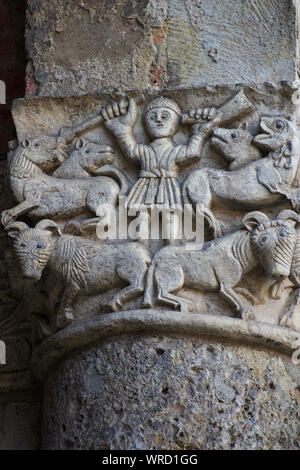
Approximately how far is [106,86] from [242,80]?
1.44 feet

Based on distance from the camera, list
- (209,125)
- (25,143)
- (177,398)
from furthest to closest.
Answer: (25,143)
(209,125)
(177,398)

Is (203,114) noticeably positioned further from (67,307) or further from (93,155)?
(67,307)

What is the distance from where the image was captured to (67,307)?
2.90 m

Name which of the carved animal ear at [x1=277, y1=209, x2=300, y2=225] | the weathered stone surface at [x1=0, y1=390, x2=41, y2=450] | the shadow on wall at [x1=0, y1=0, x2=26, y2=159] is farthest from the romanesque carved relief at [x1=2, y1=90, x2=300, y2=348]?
the shadow on wall at [x1=0, y1=0, x2=26, y2=159]

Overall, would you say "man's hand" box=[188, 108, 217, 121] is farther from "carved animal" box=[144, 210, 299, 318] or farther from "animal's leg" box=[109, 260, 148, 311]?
"animal's leg" box=[109, 260, 148, 311]

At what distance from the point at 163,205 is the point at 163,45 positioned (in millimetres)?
604

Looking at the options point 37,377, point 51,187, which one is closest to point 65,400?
point 37,377

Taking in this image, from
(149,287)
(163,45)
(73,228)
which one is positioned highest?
(163,45)

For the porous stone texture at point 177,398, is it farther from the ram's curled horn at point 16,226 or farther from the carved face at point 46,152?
the carved face at point 46,152

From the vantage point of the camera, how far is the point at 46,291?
3.00m

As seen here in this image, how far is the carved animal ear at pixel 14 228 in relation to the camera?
2971mm

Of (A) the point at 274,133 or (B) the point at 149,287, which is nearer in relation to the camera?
(B) the point at 149,287

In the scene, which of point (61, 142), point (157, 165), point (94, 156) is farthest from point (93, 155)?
point (157, 165)
